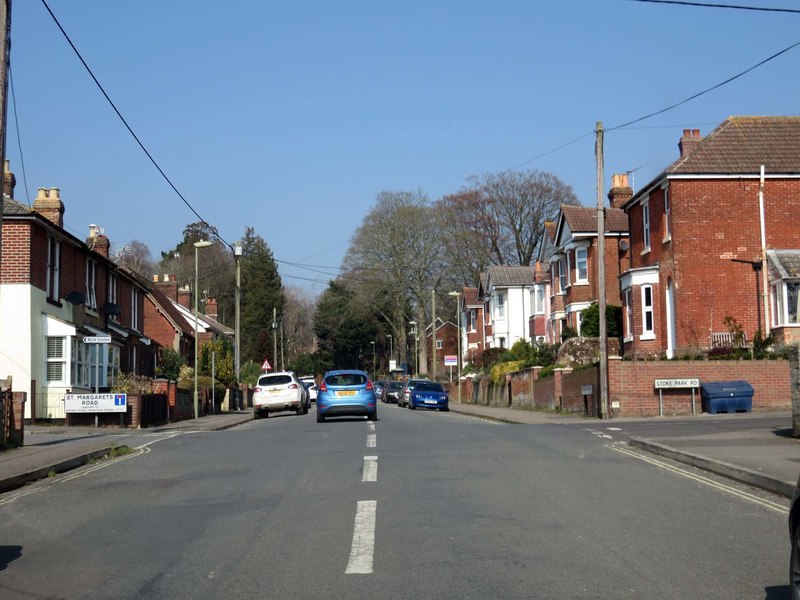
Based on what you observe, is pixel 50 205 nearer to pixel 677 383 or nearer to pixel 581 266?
pixel 677 383

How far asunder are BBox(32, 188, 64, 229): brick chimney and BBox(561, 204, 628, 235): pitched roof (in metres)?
24.1

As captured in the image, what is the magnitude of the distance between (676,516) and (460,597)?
4073 millimetres

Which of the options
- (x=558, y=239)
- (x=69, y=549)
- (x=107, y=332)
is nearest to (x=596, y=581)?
(x=69, y=549)

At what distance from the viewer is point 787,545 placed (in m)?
8.59

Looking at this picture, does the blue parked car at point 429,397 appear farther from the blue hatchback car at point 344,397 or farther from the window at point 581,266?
the blue hatchback car at point 344,397

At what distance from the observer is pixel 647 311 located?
119ft

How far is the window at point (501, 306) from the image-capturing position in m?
68.9

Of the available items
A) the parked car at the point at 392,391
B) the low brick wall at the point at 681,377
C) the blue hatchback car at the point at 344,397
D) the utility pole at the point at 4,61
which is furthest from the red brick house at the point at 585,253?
the utility pole at the point at 4,61

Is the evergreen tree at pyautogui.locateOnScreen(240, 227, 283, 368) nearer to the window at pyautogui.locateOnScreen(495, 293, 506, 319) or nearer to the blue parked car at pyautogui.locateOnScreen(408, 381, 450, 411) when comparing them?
the window at pyautogui.locateOnScreen(495, 293, 506, 319)

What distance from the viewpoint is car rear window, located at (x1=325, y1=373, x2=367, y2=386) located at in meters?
29.3

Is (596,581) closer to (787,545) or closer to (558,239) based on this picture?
(787,545)

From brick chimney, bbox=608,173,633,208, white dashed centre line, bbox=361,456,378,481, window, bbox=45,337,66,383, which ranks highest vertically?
brick chimney, bbox=608,173,633,208

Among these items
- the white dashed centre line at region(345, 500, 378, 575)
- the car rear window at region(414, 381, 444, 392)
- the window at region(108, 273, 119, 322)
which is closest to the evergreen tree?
the car rear window at region(414, 381, 444, 392)

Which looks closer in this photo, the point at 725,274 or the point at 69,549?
the point at 69,549
